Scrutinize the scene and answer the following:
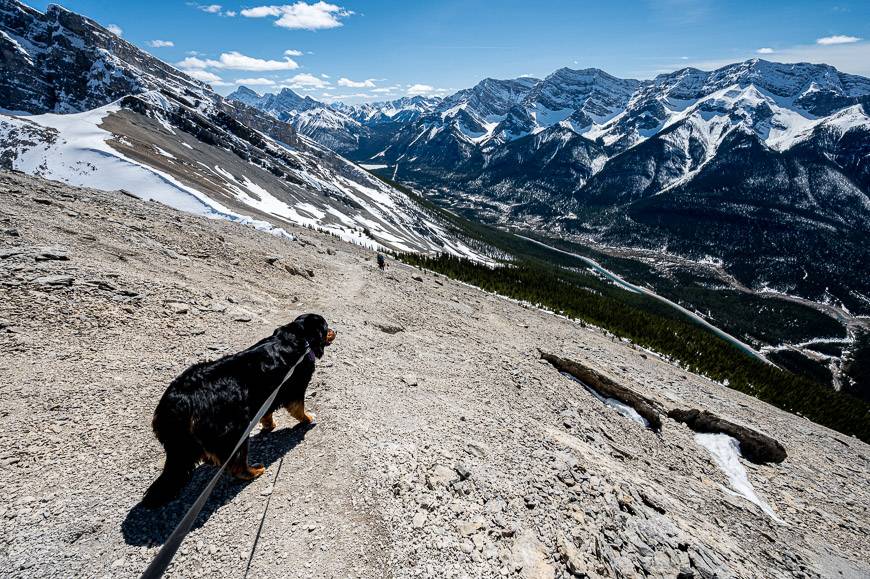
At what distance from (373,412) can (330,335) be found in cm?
221

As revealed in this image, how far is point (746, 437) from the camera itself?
57.1 feet

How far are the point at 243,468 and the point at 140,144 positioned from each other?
88.5 meters

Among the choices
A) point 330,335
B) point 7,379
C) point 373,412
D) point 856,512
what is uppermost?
point 330,335

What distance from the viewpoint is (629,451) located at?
41.5 feet

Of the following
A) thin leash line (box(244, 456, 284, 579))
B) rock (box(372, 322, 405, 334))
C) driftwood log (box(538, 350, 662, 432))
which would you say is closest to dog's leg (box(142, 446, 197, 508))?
thin leash line (box(244, 456, 284, 579))

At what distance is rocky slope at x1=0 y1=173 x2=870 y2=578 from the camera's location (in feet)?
17.7

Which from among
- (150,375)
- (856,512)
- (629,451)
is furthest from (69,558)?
(856,512)

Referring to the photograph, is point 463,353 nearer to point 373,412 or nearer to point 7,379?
point 373,412

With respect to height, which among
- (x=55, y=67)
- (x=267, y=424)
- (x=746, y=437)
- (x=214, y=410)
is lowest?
(x=746, y=437)

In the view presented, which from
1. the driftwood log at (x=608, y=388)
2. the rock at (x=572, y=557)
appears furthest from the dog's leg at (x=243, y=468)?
the driftwood log at (x=608, y=388)

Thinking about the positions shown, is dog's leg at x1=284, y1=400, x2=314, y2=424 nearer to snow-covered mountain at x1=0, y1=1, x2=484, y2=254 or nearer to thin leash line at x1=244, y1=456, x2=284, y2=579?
thin leash line at x1=244, y1=456, x2=284, y2=579

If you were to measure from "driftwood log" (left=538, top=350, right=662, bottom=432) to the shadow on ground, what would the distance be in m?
13.0

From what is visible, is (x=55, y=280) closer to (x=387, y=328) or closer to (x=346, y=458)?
(x=346, y=458)

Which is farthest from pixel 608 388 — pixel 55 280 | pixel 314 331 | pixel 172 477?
pixel 55 280
